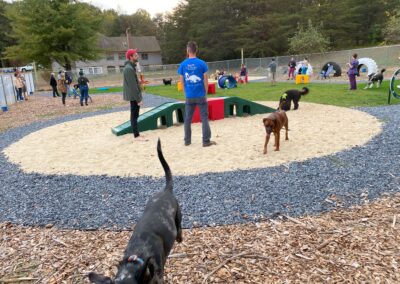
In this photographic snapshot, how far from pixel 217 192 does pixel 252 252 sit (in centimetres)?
149

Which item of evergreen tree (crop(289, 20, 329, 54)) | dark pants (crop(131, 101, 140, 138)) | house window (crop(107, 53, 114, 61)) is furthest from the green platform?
house window (crop(107, 53, 114, 61))

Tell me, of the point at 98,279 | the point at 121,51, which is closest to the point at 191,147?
the point at 98,279

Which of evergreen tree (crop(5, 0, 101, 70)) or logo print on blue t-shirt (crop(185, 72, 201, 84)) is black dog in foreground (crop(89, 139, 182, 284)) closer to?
logo print on blue t-shirt (crop(185, 72, 201, 84))

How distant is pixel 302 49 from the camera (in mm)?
37531

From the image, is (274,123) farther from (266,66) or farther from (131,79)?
(266,66)

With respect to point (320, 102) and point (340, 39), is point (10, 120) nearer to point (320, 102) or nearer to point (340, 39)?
point (320, 102)

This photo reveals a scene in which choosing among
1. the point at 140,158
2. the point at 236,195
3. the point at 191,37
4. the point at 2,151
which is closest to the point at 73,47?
the point at 191,37

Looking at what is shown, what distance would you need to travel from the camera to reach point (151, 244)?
2.33 metres

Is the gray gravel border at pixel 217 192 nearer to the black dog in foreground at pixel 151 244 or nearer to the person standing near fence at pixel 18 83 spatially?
the black dog in foreground at pixel 151 244

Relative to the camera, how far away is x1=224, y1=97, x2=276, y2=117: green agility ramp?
10.3m

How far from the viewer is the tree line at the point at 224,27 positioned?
36250 mm

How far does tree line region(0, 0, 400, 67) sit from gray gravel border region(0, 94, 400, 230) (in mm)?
33999

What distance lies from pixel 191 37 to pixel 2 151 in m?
53.2

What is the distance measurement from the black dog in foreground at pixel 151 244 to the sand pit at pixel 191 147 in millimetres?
2510
